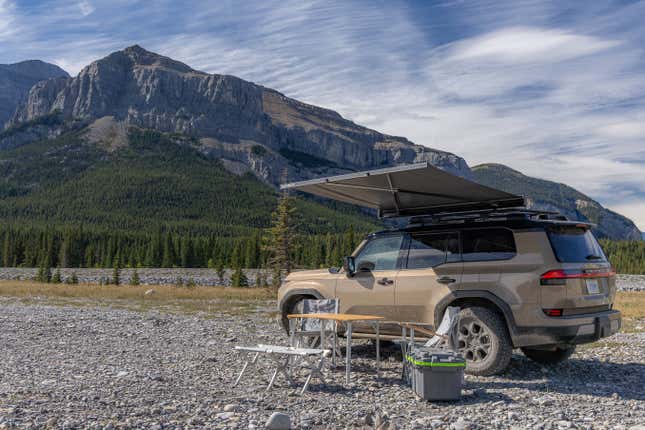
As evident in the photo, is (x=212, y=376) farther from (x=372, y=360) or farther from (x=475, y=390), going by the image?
(x=475, y=390)

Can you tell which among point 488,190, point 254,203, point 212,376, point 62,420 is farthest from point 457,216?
point 254,203

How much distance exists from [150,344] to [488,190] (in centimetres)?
716

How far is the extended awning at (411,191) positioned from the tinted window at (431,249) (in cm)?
80

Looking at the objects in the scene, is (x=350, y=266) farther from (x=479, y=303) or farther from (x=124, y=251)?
(x=124, y=251)

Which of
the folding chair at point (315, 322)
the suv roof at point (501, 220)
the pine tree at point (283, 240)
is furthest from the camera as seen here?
the pine tree at point (283, 240)

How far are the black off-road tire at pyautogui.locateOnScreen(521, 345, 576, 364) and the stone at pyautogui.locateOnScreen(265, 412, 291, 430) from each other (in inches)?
211

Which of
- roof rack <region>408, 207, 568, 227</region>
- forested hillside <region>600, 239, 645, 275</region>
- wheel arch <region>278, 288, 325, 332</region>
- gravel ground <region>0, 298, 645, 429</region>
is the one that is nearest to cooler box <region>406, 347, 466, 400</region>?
gravel ground <region>0, 298, 645, 429</region>

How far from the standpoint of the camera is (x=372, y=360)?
9.98 metres

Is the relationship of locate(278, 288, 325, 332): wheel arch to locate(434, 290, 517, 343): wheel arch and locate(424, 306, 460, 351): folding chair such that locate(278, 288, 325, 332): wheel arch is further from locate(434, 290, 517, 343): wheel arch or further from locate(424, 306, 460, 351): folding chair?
locate(424, 306, 460, 351): folding chair

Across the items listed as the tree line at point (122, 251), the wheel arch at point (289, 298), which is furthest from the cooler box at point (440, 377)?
the tree line at point (122, 251)

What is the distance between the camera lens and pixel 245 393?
23.4ft

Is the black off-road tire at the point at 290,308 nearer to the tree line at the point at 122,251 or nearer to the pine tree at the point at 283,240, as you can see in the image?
the pine tree at the point at 283,240

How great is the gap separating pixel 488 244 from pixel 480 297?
0.78 meters

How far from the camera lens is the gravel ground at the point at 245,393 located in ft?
19.0
